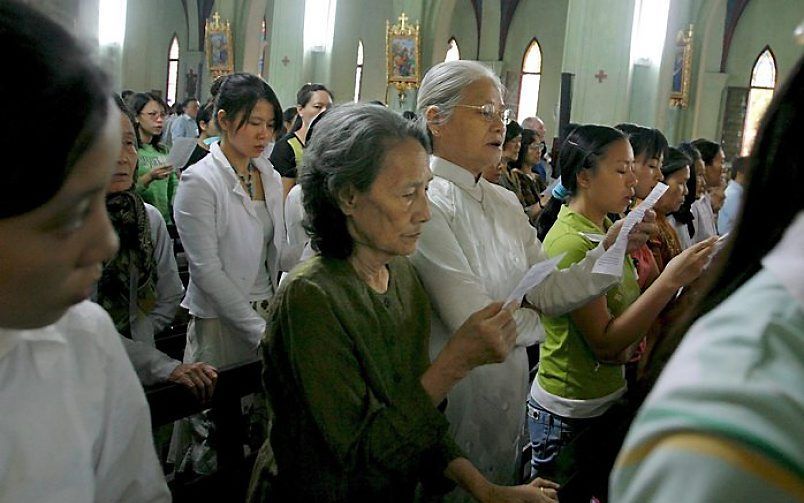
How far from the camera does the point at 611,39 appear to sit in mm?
9711

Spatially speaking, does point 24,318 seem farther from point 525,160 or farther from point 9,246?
point 525,160

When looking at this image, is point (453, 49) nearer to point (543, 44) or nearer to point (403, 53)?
point (543, 44)

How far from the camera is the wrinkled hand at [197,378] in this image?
6.81 feet

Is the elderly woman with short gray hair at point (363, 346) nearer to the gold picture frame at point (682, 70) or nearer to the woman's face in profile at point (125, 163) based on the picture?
the woman's face in profile at point (125, 163)

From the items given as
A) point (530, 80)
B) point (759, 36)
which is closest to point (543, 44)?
point (530, 80)

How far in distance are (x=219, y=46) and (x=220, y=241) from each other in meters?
14.8

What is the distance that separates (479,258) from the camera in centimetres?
226

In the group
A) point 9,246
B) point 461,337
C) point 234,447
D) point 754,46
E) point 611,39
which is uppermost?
point 754,46

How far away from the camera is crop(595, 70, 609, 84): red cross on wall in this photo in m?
9.84

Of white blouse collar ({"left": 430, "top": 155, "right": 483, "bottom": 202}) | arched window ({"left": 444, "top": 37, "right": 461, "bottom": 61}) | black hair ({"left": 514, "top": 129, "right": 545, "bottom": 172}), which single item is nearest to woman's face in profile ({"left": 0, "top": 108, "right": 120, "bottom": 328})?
white blouse collar ({"left": 430, "top": 155, "right": 483, "bottom": 202})

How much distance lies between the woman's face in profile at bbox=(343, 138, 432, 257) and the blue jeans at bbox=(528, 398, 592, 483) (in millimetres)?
1068

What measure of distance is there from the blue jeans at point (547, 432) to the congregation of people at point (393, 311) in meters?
0.01

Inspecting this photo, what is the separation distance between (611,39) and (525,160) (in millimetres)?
3636

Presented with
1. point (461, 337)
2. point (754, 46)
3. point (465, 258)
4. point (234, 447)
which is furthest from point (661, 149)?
point (754, 46)
